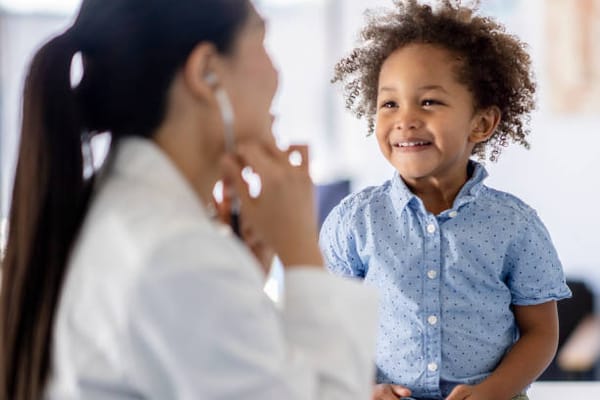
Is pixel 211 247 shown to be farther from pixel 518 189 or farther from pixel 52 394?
pixel 518 189

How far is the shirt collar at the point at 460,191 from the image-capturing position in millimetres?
1529

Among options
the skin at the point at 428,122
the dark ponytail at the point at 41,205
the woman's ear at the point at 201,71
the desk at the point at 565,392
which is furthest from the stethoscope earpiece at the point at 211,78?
the desk at the point at 565,392

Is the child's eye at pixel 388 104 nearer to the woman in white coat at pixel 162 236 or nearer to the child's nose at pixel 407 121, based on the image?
the child's nose at pixel 407 121

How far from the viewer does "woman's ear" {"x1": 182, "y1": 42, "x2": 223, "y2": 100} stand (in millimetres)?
972

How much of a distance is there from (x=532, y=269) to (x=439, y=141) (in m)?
0.26

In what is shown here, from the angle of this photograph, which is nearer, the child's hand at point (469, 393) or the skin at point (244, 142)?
the skin at point (244, 142)

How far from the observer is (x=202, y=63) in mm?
976

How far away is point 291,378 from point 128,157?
0.96 ft

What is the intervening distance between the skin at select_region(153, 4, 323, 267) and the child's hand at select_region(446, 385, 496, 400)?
0.50m

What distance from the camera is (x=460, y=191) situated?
5.06 feet

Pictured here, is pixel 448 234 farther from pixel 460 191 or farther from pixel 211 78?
pixel 211 78

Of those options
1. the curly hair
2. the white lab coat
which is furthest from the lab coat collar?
the curly hair

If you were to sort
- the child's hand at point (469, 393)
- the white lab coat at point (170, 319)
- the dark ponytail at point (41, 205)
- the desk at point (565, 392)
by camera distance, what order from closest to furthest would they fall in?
the white lab coat at point (170, 319)
the dark ponytail at point (41, 205)
the child's hand at point (469, 393)
the desk at point (565, 392)

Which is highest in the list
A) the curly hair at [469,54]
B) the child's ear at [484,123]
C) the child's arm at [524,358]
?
the curly hair at [469,54]
